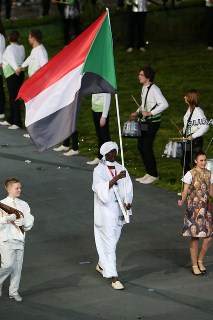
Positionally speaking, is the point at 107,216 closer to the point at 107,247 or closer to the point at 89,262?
the point at 107,247

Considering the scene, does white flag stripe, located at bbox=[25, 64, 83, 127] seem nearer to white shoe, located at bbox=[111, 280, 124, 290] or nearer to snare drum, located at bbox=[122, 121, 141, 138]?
white shoe, located at bbox=[111, 280, 124, 290]

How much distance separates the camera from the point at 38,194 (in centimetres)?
1869

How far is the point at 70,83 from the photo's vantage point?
15.3m

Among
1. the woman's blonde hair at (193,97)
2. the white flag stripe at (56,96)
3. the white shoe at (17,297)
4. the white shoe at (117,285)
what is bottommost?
the white shoe at (17,297)

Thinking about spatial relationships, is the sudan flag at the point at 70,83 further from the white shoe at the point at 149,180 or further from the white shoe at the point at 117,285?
the white shoe at the point at 149,180

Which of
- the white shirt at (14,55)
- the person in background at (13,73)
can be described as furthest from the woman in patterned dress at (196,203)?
the white shirt at (14,55)

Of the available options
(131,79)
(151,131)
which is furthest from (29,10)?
(151,131)

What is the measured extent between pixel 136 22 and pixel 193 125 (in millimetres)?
10410

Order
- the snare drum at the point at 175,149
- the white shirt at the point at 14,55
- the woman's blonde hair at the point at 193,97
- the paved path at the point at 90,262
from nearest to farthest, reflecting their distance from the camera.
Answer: the paved path at the point at 90,262 < the woman's blonde hair at the point at 193,97 < the snare drum at the point at 175,149 < the white shirt at the point at 14,55

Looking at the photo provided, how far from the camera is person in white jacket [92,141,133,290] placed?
14578 mm

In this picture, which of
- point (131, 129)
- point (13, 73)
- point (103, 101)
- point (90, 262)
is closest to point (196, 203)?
point (90, 262)

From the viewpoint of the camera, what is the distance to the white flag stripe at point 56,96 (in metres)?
15.3

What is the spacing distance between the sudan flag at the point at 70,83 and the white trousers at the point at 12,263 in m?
1.59

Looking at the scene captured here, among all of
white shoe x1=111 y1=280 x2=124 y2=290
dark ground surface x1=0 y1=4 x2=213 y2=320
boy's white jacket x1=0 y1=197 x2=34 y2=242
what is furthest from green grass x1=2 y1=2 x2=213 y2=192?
boy's white jacket x1=0 y1=197 x2=34 y2=242
